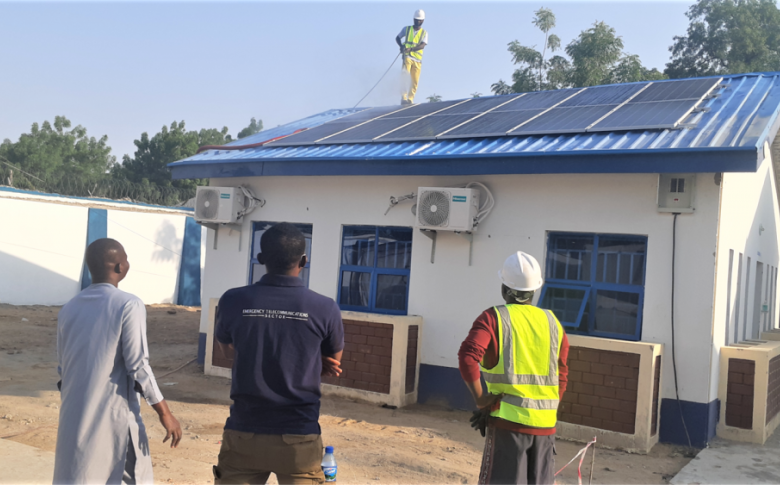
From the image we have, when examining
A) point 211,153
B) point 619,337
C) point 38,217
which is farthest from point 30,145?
point 619,337

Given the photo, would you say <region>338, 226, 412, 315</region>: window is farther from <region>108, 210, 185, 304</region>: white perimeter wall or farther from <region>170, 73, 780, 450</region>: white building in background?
<region>108, 210, 185, 304</region>: white perimeter wall

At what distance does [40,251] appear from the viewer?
16.6 m

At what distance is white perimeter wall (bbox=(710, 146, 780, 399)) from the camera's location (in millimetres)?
7297

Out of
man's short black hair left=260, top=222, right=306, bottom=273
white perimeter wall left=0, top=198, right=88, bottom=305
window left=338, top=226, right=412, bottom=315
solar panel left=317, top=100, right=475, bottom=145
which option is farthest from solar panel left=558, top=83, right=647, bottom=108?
white perimeter wall left=0, top=198, right=88, bottom=305

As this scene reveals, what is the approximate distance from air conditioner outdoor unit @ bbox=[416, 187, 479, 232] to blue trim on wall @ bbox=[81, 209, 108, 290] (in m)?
12.1

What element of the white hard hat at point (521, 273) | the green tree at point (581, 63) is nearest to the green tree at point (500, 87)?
the green tree at point (581, 63)

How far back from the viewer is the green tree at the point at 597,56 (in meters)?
24.6

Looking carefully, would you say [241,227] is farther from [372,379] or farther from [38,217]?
[38,217]

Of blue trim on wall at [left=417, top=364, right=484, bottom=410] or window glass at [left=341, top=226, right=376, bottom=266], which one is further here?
window glass at [left=341, top=226, right=376, bottom=266]

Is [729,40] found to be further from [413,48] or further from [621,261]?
[621,261]

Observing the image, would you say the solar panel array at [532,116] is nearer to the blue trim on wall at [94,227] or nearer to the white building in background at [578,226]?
the white building in background at [578,226]

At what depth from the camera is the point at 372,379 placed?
8617 mm

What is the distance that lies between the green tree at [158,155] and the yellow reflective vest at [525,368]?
1555 inches

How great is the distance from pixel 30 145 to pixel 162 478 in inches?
1517
